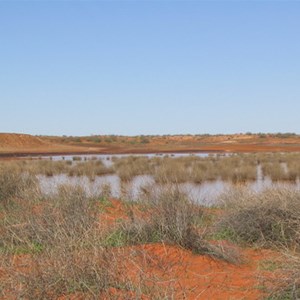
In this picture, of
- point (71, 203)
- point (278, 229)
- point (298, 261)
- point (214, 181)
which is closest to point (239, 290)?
point (298, 261)

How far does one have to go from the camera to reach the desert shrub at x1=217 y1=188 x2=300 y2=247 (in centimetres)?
854

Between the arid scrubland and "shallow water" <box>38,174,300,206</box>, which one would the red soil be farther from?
"shallow water" <box>38,174,300,206</box>

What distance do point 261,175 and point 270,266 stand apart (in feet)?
57.7

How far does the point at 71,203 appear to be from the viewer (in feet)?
28.7

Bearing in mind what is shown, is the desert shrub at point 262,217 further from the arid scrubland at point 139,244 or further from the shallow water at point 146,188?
the shallow water at point 146,188

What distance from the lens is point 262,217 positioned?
28.8 feet

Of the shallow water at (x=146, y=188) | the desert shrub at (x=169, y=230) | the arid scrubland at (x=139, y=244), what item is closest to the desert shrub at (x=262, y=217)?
the arid scrubland at (x=139, y=244)

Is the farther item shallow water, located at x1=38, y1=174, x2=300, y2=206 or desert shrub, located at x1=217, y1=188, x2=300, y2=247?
shallow water, located at x1=38, y1=174, x2=300, y2=206

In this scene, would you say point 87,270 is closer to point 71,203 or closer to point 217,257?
point 217,257

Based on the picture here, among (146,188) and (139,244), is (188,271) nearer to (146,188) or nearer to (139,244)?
(139,244)

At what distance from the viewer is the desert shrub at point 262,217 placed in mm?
8539

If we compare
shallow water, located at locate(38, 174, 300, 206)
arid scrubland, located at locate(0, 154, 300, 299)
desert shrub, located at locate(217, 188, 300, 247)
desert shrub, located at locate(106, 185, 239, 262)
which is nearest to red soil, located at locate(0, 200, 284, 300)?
arid scrubland, located at locate(0, 154, 300, 299)

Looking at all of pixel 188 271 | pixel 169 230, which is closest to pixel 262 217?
pixel 169 230

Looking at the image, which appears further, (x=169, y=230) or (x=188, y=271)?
(x=169, y=230)
